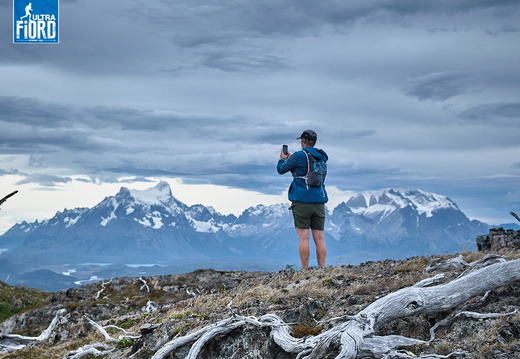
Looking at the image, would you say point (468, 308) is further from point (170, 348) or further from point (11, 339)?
point (11, 339)

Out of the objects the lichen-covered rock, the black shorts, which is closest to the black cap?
the black shorts

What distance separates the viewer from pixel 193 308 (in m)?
13.9

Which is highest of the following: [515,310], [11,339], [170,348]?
[515,310]

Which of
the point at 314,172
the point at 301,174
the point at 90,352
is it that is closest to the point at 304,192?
the point at 301,174

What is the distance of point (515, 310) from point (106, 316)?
63.1 feet

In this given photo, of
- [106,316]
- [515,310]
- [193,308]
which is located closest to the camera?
[515,310]

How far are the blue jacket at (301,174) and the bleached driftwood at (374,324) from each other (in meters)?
6.89

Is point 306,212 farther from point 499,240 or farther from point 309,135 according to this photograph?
point 499,240

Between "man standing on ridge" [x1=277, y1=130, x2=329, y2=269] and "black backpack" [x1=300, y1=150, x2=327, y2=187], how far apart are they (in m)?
0.07

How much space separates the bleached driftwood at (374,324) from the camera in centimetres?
855

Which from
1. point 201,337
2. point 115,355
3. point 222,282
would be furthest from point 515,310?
point 222,282

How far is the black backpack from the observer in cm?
1636

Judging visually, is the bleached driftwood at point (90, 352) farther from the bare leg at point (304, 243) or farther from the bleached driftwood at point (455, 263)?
the bleached driftwood at point (455, 263)

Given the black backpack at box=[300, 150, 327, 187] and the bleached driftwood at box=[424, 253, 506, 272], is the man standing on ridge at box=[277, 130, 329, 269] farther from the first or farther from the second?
the bleached driftwood at box=[424, 253, 506, 272]
